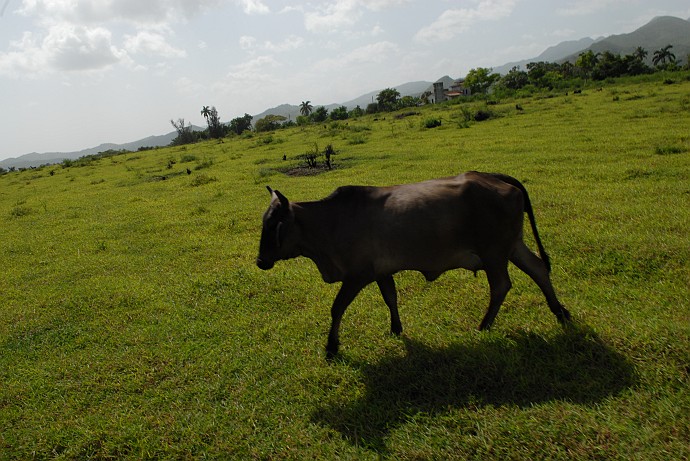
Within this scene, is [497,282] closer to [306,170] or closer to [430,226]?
[430,226]

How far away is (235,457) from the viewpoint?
3.42m

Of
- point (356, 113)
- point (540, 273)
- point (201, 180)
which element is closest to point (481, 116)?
point (201, 180)

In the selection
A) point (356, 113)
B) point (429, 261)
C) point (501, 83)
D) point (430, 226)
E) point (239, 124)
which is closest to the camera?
point (430, 226)

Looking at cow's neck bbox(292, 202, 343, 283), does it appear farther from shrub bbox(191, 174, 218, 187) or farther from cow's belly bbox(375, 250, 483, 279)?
shrub bbox(191, 174, 218, 187)

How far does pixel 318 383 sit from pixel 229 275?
3313mm

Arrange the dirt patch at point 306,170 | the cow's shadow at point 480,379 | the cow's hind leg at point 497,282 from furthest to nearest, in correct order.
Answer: the dirt patch at point 306,170, the cow's hind leg at point 497,282, the cow's shadow at point 480,379

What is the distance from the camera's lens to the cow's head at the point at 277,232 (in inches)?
170

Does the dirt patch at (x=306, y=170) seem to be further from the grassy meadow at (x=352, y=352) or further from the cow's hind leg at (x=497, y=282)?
the cow's hind leg at (x=497, y=282)

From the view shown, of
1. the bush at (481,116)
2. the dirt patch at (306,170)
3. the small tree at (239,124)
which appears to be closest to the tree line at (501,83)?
the small tree at (239,124)

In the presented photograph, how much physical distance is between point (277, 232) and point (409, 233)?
4.03 ft

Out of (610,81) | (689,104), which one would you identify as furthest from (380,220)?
(610,81)

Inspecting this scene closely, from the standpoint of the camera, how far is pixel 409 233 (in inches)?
162

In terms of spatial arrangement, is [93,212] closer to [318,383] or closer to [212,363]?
[212,363]

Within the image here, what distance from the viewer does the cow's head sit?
432cm
